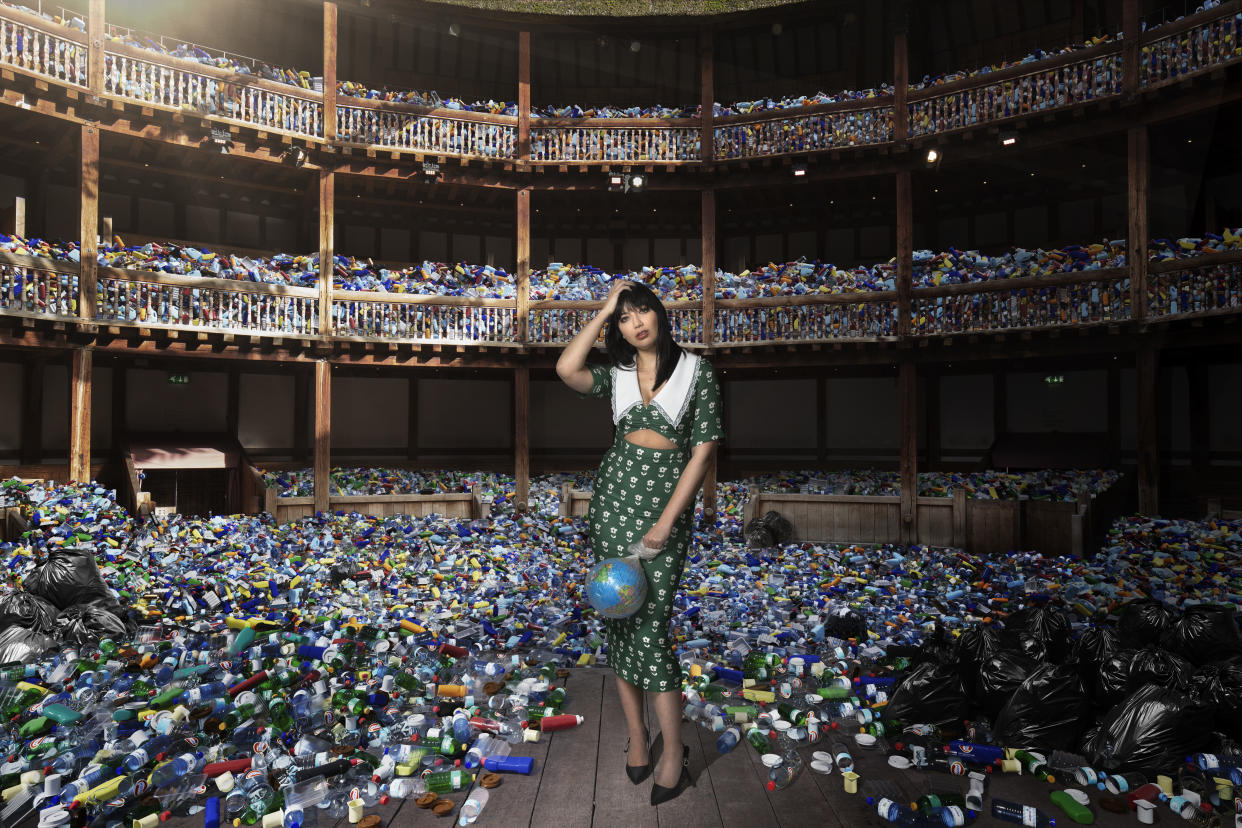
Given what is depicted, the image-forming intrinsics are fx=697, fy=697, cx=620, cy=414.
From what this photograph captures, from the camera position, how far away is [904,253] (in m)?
11.6

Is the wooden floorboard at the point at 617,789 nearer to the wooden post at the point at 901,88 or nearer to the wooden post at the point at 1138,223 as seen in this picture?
the wooden post at the point at 1138,223

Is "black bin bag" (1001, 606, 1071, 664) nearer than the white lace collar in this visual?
No

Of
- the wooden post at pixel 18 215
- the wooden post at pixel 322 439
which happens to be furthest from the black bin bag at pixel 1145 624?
the wooden post at pixel 18 215

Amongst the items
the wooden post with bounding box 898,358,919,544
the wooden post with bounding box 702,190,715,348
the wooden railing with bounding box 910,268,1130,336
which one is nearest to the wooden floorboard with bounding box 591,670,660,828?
the wooden post with bounding box 898,358,919,544

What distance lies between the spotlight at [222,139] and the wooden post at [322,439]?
358 cm

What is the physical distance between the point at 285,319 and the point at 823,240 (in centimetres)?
1155

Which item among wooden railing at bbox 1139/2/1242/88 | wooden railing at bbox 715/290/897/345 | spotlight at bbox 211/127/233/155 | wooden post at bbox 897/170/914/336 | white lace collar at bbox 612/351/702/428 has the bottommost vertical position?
white lace collar at bbox 612/351/702/428

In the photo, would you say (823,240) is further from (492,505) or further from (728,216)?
(492,505)

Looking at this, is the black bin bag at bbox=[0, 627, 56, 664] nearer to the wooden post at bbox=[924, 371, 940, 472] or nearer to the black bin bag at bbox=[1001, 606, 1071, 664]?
the black bin bag at bbox=[1001, 606, 1071, 664]

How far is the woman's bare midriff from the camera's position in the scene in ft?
9.75

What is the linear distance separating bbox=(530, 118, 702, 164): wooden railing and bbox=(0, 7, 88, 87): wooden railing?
6.83 metres

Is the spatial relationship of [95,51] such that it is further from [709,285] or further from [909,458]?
[909,458]

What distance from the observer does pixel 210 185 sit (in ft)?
45.9

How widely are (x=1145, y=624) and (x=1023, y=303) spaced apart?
749 cm
